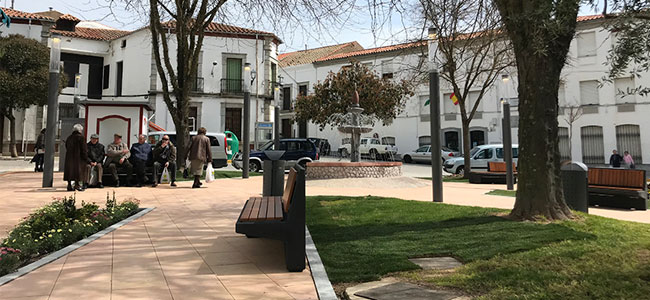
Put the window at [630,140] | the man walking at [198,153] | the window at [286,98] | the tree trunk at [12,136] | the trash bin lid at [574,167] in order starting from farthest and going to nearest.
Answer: the window at [286,98]
the window at [630,140]
the tree trunk at [12,136]
the man walking at [198,153]
the trash bin lid at [574,167]

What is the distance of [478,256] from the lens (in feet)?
12.2

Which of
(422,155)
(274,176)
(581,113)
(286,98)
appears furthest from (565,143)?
(274,176)

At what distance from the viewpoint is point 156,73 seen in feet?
96.6

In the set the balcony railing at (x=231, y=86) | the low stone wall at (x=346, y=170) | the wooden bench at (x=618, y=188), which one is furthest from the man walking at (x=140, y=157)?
the balcony railing at (x=231, y=86)

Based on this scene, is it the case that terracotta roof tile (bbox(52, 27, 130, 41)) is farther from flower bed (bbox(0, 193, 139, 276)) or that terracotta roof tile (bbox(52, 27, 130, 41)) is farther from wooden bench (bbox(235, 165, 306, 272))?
wooden bench (bbox(235, 165, 306, 272))

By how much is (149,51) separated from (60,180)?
69.1ft

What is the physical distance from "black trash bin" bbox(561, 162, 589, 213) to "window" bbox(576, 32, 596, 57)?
83.7ft

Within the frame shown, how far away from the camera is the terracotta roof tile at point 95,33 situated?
98.9 feet

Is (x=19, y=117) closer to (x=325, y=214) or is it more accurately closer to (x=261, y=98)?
(x=261, y=98)

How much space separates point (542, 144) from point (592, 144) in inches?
1059

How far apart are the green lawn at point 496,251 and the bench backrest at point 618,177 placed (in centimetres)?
361

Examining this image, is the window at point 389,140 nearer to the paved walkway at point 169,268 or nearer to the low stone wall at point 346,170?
Answer: the low stone wall at point 346,170

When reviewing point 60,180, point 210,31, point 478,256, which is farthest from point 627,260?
point 210,31

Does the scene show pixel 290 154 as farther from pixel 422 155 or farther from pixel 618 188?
pixel 422 155
